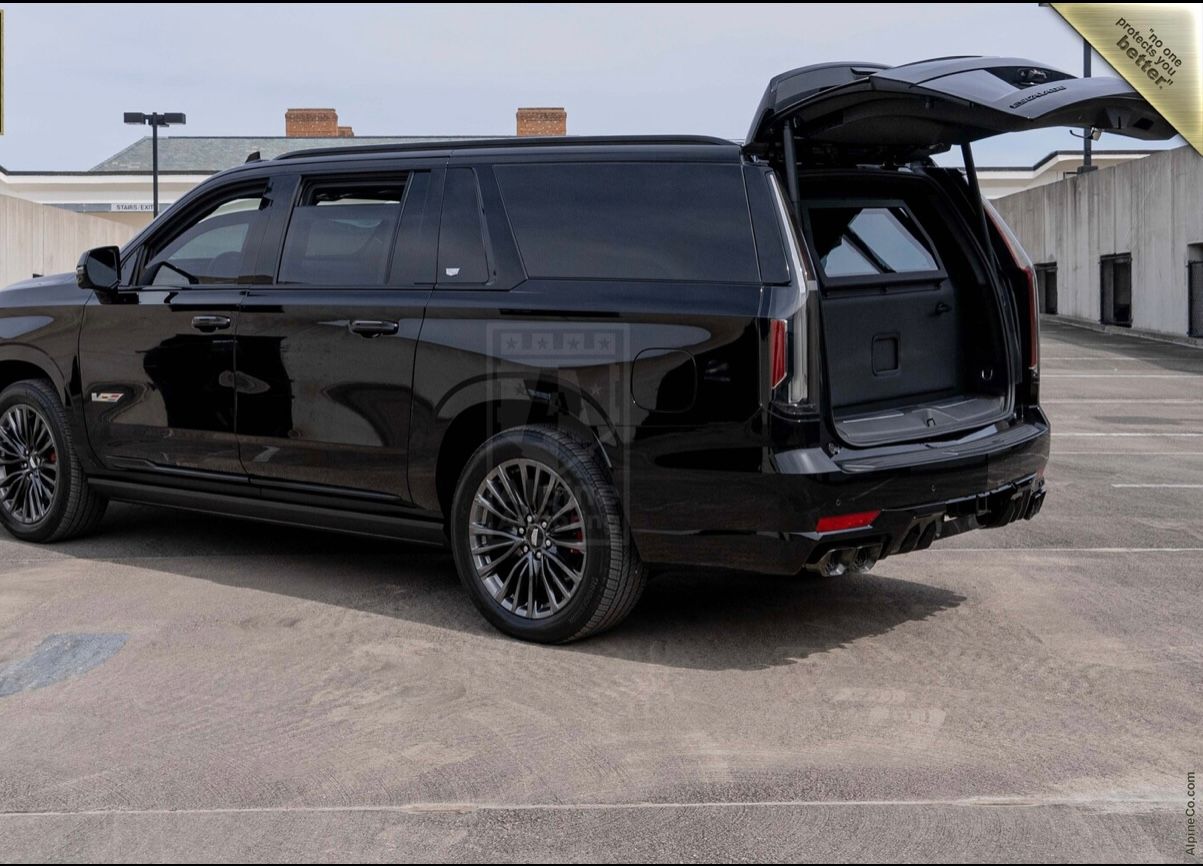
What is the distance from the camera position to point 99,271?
7.48 meters

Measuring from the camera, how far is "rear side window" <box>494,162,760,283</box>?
18.3 ft

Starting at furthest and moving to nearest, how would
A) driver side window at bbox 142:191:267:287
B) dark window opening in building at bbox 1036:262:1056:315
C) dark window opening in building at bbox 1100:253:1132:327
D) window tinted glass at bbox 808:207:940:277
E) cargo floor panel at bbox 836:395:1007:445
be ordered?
dark window opening in building at bbox 1036:262:1056:315, dark window opening in building at bbox 1100:253:1132:327, driver side window at bbox 142:191:267:287, window tinted glass at bbox 808:207:940:277, cargo floor panel at bbox 836:395:1007:445

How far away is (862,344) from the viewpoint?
594cm

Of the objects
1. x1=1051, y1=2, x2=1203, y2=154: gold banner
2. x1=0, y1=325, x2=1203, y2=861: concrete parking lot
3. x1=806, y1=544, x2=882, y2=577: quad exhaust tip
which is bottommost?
x1=0, y1=325, x2=1203, y2=861: concrete parking lot

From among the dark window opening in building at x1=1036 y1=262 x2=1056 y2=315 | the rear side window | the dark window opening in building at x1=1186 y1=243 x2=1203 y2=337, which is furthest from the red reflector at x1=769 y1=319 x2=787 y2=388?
the dark window opening in building at x1=1036 y1=262 x2=1056 y2=315

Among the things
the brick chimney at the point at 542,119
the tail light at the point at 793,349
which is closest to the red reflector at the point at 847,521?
the tail light at the point at 793,349

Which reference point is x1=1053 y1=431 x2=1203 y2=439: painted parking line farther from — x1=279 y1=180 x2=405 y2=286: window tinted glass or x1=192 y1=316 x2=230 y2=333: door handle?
x1=192 y1=316 x2=230 y2=333: door handle

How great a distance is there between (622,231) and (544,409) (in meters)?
0.77

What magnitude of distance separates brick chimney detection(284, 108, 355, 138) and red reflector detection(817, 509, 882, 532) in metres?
67.3

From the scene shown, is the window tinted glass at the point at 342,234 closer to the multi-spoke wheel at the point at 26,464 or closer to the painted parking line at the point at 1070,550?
the multi-spoke wheel at the point at 26,464

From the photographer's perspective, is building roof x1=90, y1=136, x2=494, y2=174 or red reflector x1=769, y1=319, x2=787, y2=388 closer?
red reflector x1=769, y1=319, x2=787, y2=388

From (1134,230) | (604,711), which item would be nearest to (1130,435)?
(604,711)

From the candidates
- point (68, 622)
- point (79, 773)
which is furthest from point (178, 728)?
point (68, 622)

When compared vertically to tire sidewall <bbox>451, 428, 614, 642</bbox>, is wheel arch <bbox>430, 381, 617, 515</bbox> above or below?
above
